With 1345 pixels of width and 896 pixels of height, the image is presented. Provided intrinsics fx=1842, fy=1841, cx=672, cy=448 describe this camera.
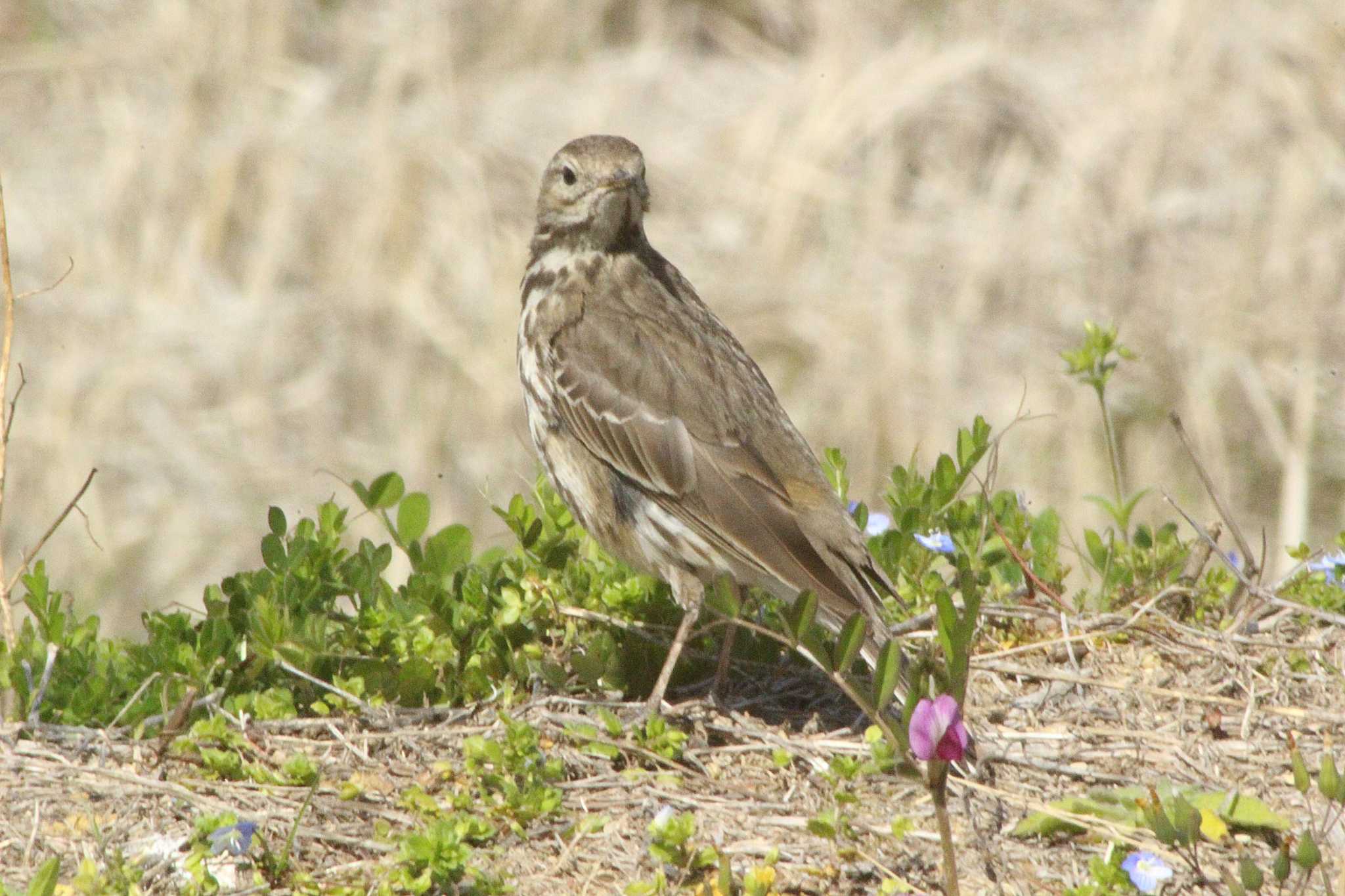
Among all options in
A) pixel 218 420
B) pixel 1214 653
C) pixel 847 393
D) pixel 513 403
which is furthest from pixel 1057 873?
pixel 218 420

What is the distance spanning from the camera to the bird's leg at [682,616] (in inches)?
209

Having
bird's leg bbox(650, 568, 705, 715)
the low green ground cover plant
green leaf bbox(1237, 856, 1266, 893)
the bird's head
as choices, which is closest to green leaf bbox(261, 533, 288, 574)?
the low green ground cover plant

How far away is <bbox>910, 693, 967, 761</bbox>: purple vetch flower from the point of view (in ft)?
12.4

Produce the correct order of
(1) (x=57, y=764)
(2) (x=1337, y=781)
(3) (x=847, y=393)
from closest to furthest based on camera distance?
(2) (x=1337, y=781) → (1) (x=57, y=764) → (3) (x=847, y=393)

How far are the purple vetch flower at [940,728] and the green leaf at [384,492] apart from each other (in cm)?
245

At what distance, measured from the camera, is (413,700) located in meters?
5.33

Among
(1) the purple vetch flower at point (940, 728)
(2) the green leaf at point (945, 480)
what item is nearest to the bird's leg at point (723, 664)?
(2) the green leaf at point (945, 480)

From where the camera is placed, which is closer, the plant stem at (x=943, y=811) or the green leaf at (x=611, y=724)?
the plant stem at (x=943, y=811)

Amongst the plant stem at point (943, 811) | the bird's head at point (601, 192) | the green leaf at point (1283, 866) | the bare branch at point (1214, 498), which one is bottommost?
the plant stem at point (943, 811)

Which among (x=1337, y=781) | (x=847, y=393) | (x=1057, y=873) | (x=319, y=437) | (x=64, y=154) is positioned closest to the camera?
(x=1337, y=781)

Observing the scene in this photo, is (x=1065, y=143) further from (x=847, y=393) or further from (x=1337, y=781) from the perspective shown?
(x=1337, y=781)

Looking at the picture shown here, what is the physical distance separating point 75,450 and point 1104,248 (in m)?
6.77

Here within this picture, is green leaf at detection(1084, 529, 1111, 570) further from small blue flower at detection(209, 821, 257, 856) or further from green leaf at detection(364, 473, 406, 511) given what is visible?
small blue flower at detection(209, 821, 257, 856)

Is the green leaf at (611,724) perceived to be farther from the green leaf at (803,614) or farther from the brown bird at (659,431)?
the green leaf at (803,614)
